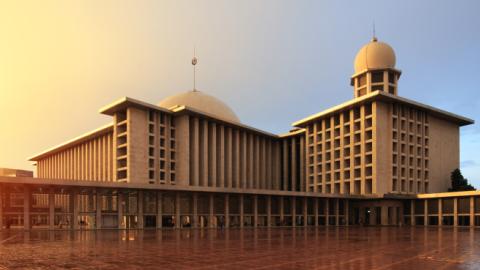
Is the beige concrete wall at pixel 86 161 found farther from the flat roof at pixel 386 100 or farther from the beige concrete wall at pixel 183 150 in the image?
the flat roof at pixel 386 100

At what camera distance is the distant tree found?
72.6m

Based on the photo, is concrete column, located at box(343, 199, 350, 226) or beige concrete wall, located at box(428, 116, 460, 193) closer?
concrete column, located at box(343, 199, 350, 226)

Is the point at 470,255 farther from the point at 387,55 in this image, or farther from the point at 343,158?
the point at 387,55

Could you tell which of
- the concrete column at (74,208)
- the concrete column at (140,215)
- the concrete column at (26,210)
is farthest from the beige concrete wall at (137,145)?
the concrete column at (26,210)

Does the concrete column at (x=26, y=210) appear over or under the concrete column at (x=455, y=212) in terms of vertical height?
over

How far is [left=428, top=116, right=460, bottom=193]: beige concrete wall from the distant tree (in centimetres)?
170

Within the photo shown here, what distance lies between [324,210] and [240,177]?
17.4 m

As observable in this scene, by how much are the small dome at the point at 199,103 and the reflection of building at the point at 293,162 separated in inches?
10.6

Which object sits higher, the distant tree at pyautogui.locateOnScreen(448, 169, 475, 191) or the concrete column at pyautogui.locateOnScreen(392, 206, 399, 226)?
the distant tree at pyautogui.locateOnScreen(448, 169, 475, 191)

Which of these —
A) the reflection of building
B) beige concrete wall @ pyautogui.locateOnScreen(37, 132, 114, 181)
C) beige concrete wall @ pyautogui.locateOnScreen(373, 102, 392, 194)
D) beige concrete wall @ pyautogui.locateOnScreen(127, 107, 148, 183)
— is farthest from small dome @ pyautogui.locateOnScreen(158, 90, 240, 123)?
beige concrete wall @ pyautogui.locateOnScreen(373, 102, 392, 194)

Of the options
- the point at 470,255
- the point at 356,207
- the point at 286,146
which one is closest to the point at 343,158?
the point at 356,207

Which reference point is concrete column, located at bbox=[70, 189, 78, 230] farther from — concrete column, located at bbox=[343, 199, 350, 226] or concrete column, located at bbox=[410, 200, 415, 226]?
concrete column, located at bbox=[410, 200, 415, 226]

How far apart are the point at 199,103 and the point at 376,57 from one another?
32.4 meters

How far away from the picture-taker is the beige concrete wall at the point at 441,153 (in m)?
74.2
